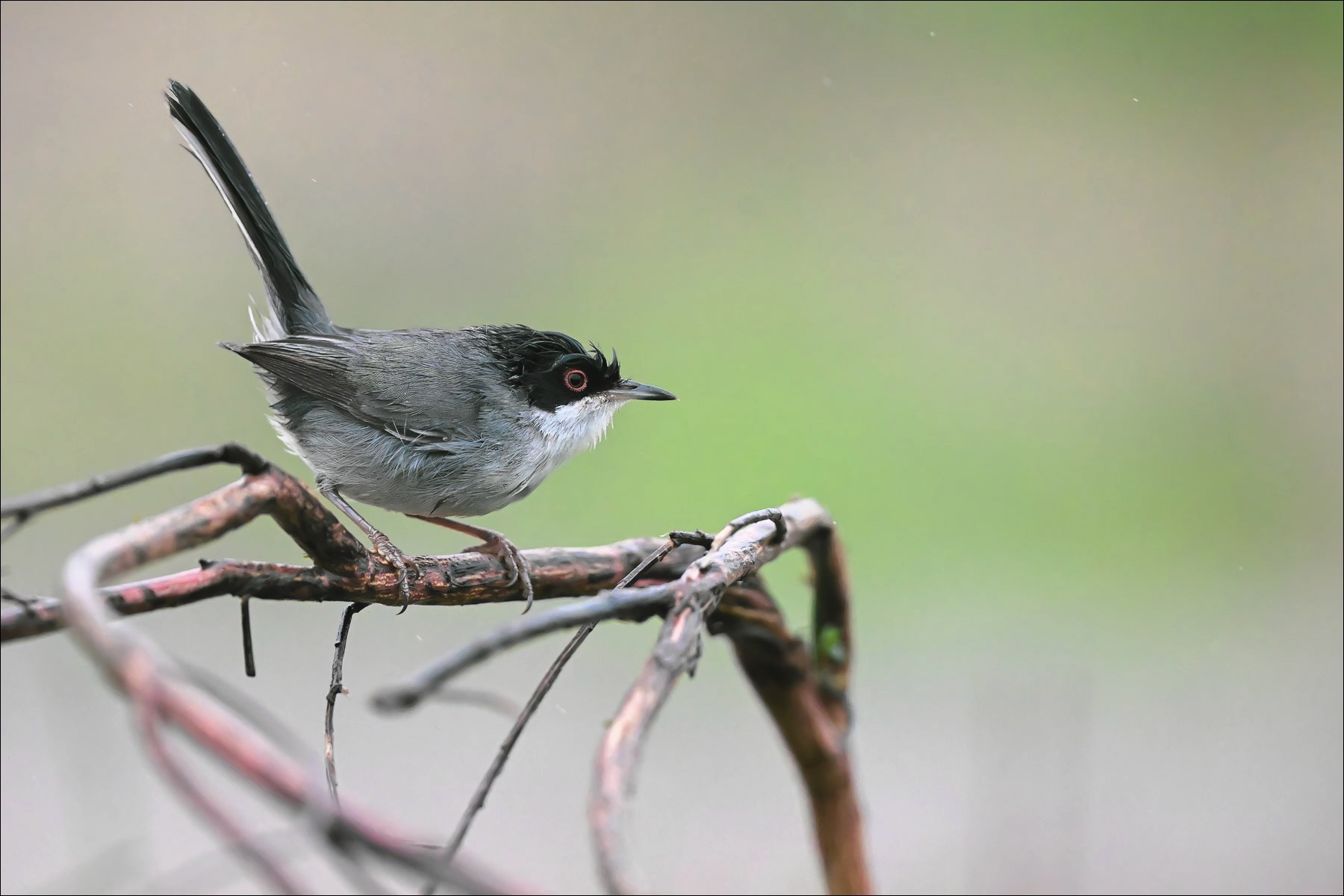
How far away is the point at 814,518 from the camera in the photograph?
219cm

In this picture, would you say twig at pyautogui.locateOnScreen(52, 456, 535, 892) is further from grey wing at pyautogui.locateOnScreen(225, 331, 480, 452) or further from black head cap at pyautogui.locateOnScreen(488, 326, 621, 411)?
black head cap at pyautogui.locateOnScreen(488, 326, 621, 411)

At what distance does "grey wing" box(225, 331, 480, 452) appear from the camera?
9.89 feet

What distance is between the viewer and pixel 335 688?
1.41 metres

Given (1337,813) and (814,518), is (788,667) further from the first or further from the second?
(1337,813)

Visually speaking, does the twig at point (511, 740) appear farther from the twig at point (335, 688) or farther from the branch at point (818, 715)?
the branch at point (818, 715)

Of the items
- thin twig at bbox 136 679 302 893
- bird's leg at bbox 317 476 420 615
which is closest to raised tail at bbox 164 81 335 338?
bird's leg at bbox 317 476 420 615

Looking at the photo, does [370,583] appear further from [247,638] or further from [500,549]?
[500,549]

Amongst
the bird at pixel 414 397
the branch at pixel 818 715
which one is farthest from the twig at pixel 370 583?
the bird at pixel 414 397

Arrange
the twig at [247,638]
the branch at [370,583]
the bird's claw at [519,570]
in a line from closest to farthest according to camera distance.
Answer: the branch at [370,583]
the twig at [247,638]
the bird's claw at [519,570]

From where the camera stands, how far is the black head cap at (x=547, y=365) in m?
3.18

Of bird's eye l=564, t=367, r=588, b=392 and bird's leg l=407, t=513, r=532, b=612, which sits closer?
bird's leg l=407, t=513, r=532, b=612

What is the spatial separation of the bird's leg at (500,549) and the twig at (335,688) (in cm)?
31

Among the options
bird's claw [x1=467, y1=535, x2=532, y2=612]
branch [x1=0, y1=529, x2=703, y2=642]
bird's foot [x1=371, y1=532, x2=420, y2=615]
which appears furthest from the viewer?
bird's claw [x1=467, y1=535, x2=532, y2=612]

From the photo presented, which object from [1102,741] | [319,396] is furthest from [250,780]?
[1102,741]
